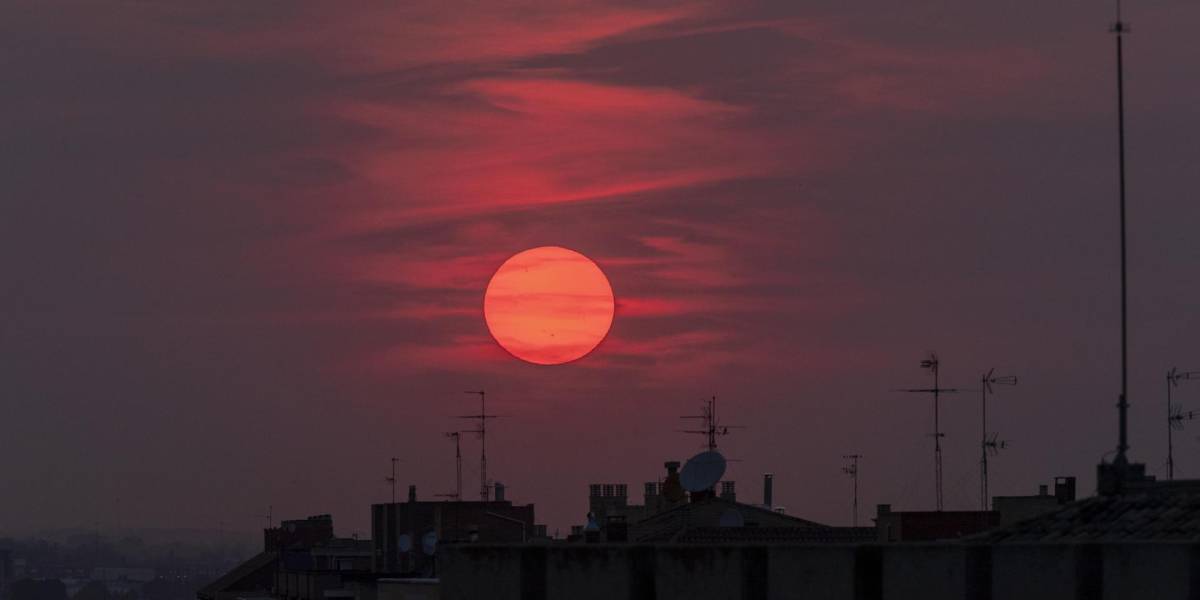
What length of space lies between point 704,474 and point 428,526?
3975cm

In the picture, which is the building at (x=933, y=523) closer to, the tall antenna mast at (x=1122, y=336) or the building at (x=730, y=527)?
the building at (x=730, y=527)

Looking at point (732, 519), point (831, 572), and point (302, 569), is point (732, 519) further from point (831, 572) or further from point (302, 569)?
point (831, 572)

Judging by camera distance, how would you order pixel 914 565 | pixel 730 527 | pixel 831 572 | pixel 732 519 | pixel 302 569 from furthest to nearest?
pixel 302 569
pixel 732 519
pixel 730 527
pixel 831 572
pixel 914 565

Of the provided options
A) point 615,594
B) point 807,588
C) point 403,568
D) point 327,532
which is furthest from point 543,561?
point 327,532

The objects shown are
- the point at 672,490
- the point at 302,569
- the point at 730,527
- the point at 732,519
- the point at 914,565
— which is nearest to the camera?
the point at 914,565

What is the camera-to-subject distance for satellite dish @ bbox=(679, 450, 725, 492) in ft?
265

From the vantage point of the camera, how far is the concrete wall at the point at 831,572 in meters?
30.1

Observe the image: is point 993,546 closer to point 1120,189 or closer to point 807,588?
point 807,588

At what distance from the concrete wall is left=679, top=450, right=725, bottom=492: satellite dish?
43.1 m

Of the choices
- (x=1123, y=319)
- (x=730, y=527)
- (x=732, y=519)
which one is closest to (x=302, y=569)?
(x=732, y=519)

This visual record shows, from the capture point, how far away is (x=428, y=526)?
118 m

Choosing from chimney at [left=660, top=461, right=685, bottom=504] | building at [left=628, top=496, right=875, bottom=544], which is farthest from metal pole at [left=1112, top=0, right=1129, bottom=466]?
chimney at [left=660, top=461, right=685, bottom=504]

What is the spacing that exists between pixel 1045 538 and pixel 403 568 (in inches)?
3182

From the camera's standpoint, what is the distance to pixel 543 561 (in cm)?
3659
